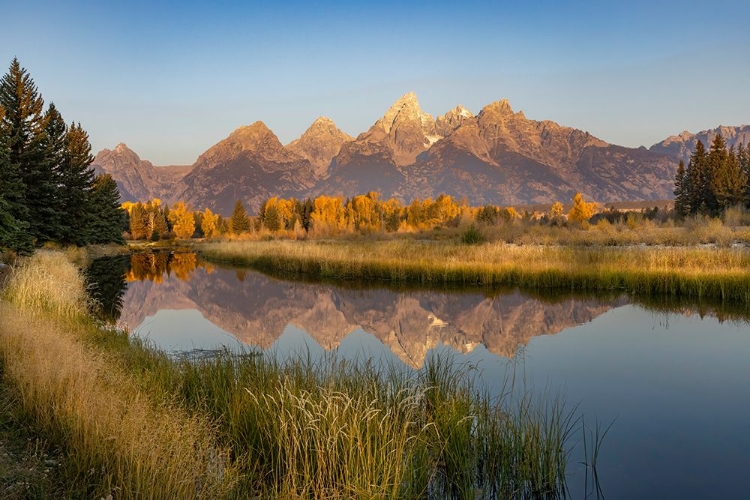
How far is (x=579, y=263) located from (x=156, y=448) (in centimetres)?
2128

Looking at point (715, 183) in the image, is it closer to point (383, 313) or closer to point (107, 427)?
point (383, 313)

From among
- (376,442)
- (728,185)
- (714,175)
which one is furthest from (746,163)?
(376,442)

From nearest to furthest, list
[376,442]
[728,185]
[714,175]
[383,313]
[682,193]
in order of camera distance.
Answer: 1. [376,442]
2. [383,313]
3. [728,185]
4. [714,175]
5. [682,193]

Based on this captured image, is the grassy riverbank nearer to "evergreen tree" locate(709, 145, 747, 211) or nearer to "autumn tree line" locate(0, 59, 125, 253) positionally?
"autumn tree line" locate(0, 59, 125, 253)

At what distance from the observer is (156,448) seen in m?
4.56

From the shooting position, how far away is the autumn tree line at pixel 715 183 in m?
54.6

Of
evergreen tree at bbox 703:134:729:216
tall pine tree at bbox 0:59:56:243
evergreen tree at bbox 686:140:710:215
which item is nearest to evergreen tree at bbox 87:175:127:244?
tall pine tree at bbox 0:59:56:243

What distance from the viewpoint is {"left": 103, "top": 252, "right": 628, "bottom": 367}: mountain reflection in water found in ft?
45.9

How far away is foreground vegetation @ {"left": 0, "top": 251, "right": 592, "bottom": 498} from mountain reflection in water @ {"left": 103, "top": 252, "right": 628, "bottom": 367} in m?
4.33

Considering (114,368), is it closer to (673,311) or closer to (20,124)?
(673,311)

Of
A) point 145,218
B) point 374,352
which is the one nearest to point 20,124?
point 374,352

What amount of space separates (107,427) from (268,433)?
5.03 feet

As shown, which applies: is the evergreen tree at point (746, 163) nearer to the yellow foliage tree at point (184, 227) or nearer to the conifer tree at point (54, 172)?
the conifer tree at point (54, 172)

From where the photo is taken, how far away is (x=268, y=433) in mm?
5438
